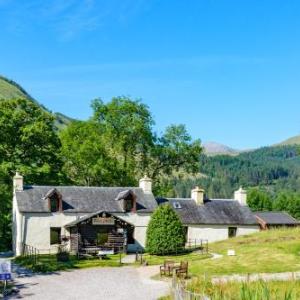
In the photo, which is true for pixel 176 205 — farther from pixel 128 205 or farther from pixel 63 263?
pixel 63 263

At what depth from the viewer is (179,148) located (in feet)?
229

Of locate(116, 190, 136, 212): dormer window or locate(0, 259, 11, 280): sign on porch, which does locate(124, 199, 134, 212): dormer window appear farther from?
locate(0, 259, 11, 280): sign on porch

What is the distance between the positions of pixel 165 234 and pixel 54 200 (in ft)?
36.2

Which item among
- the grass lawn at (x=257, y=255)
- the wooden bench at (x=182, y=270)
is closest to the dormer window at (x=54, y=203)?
the grass lawn at (x=257, y=255)

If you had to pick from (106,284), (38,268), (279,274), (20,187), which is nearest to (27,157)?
(20,187)

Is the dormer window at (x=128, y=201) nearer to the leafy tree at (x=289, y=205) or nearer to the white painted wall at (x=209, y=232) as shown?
the white painted wall at (x=209, y=232)

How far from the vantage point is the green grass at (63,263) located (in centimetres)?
3825

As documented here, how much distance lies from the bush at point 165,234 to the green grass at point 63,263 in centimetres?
332

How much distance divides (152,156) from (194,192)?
42.8ft

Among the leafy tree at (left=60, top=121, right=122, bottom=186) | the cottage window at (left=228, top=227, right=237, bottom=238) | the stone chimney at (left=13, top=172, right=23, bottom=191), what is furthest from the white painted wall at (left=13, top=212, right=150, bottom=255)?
the leafy tree at (left=60, top=121, right=122, bottom=186)

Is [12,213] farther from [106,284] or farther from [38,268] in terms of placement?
[106,284]

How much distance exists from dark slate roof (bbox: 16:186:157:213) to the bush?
5925mm

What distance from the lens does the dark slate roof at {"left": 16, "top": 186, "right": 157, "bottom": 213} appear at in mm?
49844

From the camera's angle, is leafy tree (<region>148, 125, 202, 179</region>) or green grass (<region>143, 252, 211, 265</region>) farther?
leafy tree (<region>148, 125, 202, 179</region>)
